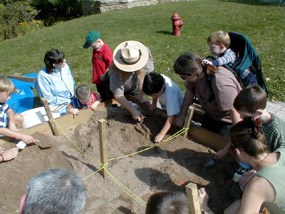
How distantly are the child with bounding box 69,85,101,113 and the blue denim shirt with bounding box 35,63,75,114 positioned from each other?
16 cm

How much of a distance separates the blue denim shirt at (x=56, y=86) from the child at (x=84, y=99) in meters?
0.16

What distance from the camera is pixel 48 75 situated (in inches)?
197

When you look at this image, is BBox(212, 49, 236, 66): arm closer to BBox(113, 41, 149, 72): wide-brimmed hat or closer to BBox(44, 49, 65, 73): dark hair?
BBox(113, 41, 149, 72): wide-brimmed hat

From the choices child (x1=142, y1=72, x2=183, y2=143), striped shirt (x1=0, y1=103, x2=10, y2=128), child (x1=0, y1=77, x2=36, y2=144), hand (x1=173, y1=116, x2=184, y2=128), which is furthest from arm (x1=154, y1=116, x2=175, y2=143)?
striped shirt (x1=0, y1=103, x2=10, y2=128)

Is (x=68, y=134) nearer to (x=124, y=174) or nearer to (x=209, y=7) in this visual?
(x=124, y=174)

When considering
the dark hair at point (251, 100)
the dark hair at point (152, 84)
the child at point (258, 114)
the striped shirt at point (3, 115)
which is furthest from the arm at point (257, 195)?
the striped shirt at point (3, 115)

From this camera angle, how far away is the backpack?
3.81 metres

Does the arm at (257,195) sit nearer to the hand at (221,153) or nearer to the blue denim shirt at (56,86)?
the hand at (221,153)

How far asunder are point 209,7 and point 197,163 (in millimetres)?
11973

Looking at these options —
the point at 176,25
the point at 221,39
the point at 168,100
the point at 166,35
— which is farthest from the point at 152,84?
the point at 166,35

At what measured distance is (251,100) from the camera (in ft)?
9.78

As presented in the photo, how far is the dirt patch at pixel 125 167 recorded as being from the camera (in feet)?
11.5

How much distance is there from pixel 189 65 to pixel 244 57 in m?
0.74

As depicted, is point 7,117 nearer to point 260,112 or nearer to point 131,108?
point 131,108
